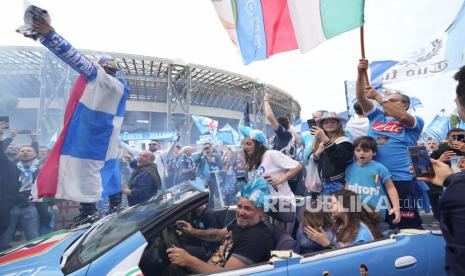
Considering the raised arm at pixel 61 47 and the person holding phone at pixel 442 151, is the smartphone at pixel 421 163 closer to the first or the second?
the person holding phone at pixel 442 151

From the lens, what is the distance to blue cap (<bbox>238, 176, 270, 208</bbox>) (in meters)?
2.24

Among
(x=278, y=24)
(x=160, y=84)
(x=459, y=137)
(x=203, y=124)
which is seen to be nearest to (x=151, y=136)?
(x=203, y=124)

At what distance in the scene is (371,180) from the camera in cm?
A: 273

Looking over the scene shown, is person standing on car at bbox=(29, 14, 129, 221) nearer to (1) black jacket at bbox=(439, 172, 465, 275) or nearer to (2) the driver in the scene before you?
(2) the driver

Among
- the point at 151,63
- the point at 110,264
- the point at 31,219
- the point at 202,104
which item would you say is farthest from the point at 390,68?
the point at 202,104

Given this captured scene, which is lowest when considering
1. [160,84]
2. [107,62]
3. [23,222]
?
[23,222]

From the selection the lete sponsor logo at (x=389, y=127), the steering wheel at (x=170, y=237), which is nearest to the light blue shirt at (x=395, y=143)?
the lete sponsor logo at (x=389, y=127)

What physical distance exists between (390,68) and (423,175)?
3.39 meters

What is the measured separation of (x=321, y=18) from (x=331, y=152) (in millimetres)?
1554

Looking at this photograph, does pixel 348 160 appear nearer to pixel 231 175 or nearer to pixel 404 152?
pixel 404 152

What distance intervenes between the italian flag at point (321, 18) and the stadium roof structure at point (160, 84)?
509 centimetres

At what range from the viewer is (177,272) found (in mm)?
1928

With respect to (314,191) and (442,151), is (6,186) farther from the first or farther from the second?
(442,151)

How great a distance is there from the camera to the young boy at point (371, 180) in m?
2.69
